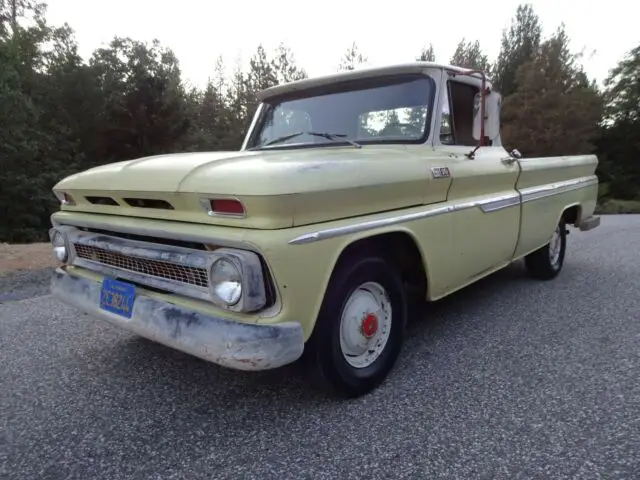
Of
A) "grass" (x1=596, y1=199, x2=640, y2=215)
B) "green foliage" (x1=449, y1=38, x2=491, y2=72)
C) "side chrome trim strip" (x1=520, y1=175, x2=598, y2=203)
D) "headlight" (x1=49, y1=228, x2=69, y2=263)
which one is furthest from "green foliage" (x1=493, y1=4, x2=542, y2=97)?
"headlight" (x1=49, y1=228, x2=69, y2=263)

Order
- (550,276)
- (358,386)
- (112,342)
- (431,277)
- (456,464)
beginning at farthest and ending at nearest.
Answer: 1. (550,276)
2. (112,342)
3. (431,277)
4. (358,386)
5. (456,464)

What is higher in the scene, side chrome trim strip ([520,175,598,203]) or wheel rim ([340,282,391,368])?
side chrome trim strip ([520,175,598,203])

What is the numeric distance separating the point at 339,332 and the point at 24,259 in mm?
5511

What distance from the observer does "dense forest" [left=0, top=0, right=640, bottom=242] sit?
61.3 feet

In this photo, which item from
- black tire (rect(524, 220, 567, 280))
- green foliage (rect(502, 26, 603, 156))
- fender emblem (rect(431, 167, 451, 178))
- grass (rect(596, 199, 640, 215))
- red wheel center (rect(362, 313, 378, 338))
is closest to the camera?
red wheel center (rect(362, 313, 378, 338))

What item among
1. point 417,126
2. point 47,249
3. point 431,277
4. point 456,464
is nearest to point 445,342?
point 431,277

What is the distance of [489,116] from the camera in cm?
350

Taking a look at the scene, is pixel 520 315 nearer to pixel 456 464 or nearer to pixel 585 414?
pixel 585 414

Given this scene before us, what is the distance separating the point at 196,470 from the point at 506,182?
3.06m

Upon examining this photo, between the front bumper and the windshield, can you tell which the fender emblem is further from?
the front bumper

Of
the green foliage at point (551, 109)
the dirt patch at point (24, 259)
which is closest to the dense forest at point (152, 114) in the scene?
the green foliage at point (551, 109)

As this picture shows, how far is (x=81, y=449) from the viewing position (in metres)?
1.99

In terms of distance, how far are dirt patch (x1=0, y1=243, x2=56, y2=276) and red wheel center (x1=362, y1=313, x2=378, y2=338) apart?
4.84 m

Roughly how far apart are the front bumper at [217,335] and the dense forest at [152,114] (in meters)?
18.4
